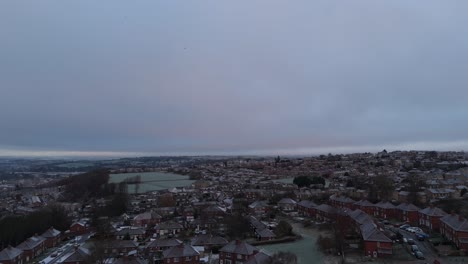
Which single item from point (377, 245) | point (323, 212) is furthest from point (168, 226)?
point (377, 245)

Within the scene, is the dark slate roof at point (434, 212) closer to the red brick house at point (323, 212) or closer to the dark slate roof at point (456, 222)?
the dark slate roof at point (456, 222)

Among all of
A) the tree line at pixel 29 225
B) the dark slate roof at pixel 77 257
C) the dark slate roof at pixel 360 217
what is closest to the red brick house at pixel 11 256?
the tree line at pixel 29 225

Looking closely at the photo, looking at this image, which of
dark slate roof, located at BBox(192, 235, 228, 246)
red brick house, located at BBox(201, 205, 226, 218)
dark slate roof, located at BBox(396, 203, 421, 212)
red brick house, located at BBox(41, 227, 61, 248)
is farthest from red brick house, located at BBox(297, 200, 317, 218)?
red brick house, located at BBox(41, 227, 61, 248)

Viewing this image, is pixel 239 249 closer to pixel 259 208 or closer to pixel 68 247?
pixel 68 247

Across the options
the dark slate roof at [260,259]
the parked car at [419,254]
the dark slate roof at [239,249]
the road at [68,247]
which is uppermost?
the dark slate roof at [260,259]

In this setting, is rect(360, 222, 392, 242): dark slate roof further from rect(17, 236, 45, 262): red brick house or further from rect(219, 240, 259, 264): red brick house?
rect(17, 236, 45, 262): red brick house

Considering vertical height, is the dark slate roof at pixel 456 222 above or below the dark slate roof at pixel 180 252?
above
